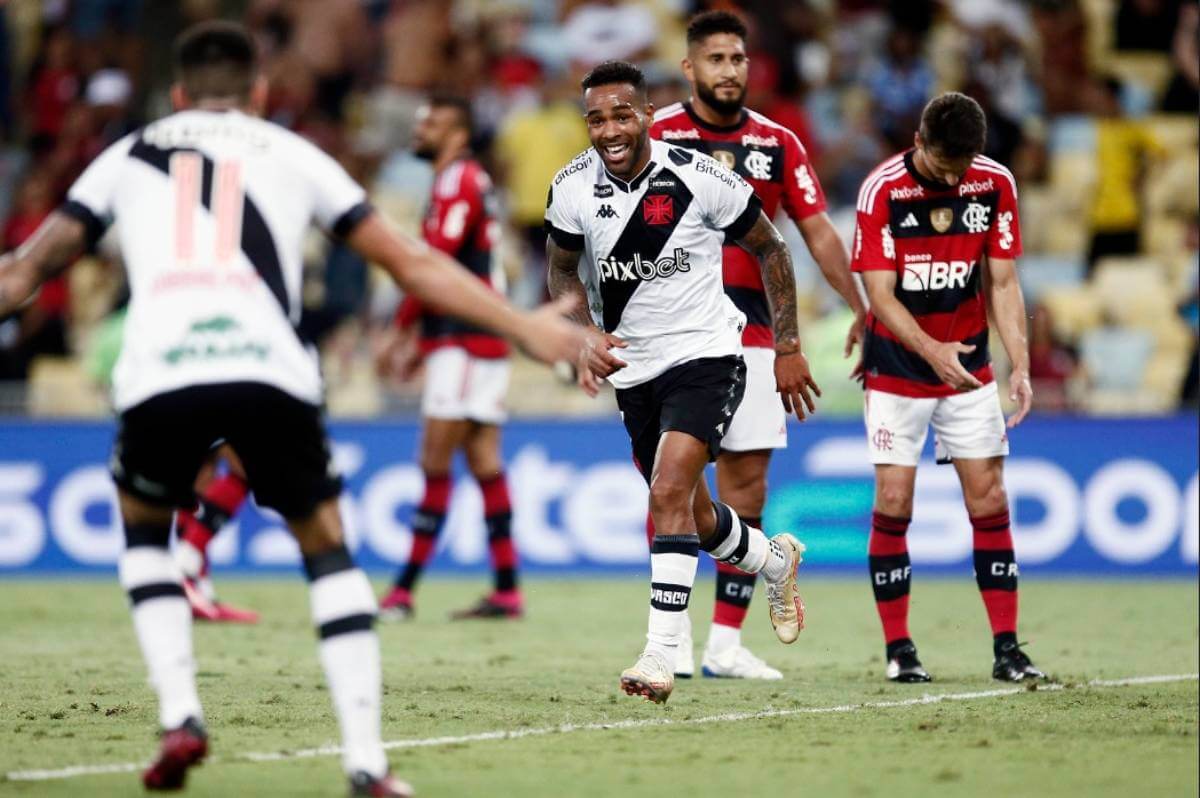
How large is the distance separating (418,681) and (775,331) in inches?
87.9

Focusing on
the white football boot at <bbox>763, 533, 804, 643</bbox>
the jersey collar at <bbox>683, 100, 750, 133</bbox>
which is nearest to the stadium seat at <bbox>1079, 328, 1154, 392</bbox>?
the jersey collar at <bbox>683, 100, 750, 133</bbox>

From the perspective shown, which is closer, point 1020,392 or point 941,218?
point 1020,392

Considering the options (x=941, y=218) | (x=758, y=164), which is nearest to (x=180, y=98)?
(x=758, y=164)

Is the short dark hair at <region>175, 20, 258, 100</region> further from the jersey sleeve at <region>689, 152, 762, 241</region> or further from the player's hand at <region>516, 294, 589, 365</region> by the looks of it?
the jersey sleeve at <region>689, 152, 762, 241</region>

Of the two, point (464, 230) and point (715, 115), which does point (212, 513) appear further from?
point (715, 115)

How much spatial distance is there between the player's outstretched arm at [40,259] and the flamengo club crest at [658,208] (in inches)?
109

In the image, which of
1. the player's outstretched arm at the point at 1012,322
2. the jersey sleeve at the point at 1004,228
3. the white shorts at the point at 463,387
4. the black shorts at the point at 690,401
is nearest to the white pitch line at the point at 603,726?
the black shorts at the point at 690,401

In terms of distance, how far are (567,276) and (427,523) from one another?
434cm

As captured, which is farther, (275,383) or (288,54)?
(288,54)

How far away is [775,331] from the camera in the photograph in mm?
8305

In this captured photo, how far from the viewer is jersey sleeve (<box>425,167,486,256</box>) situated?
39.1 feet

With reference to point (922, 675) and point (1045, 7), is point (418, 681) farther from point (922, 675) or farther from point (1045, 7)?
point (1045, 7)

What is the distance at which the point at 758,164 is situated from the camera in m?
9.02

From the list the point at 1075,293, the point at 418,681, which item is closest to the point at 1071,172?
the point at 1075,293
